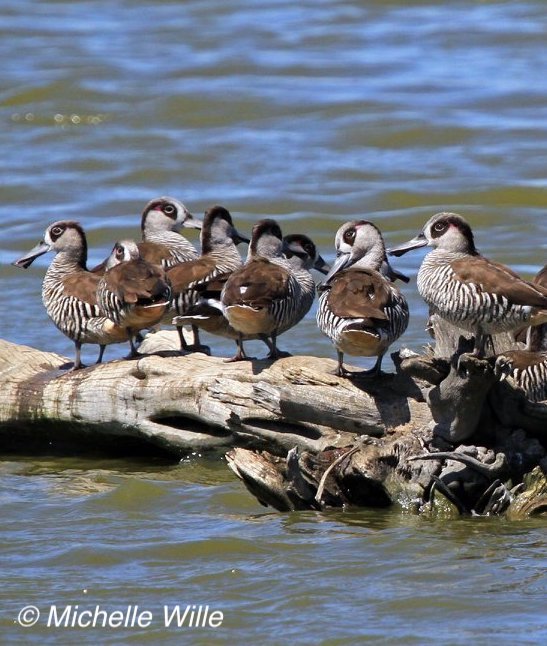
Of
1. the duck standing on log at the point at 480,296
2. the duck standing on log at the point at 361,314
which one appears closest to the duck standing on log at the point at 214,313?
the duck standing on log at the point at 361,314

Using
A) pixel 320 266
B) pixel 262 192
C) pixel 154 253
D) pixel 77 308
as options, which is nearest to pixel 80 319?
pixel 77 308

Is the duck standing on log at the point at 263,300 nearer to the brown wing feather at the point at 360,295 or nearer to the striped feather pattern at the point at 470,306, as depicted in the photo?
the brown wing feather at the point at 360,295

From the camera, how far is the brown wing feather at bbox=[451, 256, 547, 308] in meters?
8.94

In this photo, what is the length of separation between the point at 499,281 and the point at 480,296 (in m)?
0.16

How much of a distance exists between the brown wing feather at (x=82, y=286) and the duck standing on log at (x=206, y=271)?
564 mm

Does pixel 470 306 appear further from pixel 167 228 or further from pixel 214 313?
pixel 167 228

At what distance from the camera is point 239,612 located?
23.7ft

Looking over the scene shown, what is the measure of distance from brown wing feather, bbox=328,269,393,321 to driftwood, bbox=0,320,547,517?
0.42 m

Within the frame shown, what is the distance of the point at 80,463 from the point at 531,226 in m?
8.28

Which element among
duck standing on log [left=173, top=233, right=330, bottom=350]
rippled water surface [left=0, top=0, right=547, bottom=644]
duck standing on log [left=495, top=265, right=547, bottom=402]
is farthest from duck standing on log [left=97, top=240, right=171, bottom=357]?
duck standing on log [left=495, top=265, right=547, bottom=402]

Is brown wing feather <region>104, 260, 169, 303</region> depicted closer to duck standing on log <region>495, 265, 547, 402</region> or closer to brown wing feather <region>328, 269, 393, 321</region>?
brown wing feather <region>328, 269, 393, 321</region>

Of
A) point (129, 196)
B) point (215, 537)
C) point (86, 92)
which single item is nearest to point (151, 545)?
point (215, 537)

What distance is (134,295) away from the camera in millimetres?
9984

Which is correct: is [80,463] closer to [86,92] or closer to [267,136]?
[267,136]
